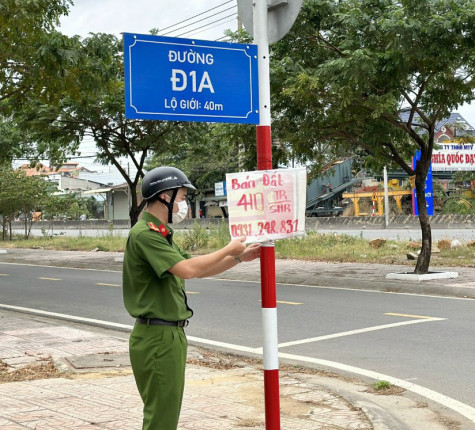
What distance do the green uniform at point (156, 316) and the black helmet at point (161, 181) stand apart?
0.51 ft

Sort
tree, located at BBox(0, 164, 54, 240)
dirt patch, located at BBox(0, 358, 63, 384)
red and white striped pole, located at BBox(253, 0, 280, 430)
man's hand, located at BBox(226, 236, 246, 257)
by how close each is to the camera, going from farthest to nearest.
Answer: tree, located at BBox(0, 164, 54, 240) → dirt patch, located at BBox(0, 358, 63, 384) → red and white striped pole, located at BBox(253, 0, 280, 430) → man's hand, located at BBox(226, 236, 246, 257)

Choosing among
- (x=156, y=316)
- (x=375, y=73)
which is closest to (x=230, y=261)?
(x=156, y=316)

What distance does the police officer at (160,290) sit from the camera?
3883mm

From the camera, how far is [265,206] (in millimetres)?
4047

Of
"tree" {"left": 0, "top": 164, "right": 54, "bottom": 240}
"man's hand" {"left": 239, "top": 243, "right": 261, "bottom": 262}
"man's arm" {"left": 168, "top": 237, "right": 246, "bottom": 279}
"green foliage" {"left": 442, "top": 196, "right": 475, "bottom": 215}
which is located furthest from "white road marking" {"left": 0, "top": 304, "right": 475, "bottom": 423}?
"green foliage" {"left": 442, "top": 196, "right": 475, "bottom": 215}

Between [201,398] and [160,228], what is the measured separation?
10.3 ft

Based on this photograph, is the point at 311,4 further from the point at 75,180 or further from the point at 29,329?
the point at 75,180

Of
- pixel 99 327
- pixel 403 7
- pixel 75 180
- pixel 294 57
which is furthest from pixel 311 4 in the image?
pixel 75 180

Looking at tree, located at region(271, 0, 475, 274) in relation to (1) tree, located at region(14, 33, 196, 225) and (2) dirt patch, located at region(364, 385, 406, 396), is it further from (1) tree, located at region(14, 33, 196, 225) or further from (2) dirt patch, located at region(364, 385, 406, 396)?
(2) dirt patch, located at region(364, 385, 406, 396)

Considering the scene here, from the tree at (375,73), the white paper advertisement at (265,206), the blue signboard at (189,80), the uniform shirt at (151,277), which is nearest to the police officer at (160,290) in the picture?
the uniform shirt at (151,277)

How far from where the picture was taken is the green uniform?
154 inches

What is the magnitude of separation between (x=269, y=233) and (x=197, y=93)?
105 cm

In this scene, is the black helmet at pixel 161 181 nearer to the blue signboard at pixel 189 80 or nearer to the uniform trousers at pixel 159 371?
the blue signboard at pixel 189 80

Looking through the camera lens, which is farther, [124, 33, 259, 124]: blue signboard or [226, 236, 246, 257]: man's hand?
[124, 33, 259, 124]: blue signboard
